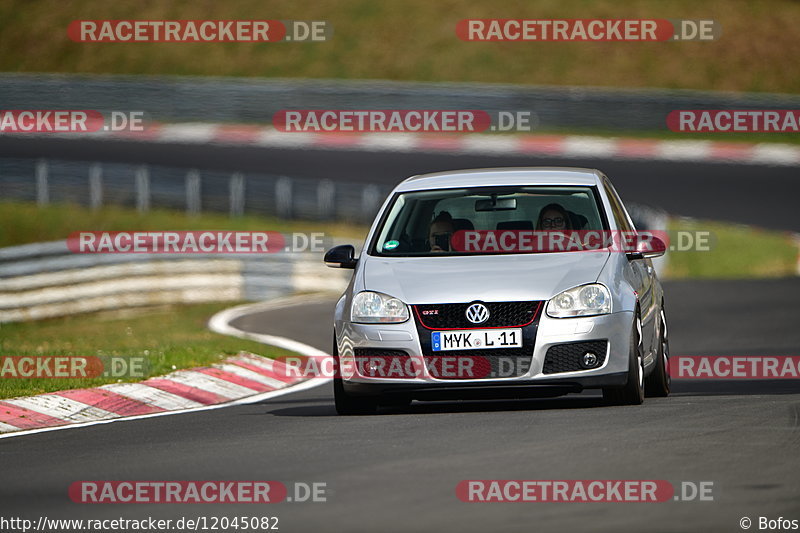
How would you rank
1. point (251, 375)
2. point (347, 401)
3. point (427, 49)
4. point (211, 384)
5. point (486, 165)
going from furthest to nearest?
point (427, 49) → point (486, 165) → point (251, 375) → point (211, 384) → point (347, 401)

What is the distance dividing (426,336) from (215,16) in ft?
116

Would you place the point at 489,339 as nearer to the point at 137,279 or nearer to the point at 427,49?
the point at 137,279

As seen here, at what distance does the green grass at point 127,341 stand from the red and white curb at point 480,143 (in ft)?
45.6

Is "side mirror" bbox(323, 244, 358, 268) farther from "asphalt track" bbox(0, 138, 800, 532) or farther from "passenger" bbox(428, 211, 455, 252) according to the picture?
"asphalt track" bbox(0, 138, 800, 532)

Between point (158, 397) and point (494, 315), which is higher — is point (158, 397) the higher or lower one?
the lower one

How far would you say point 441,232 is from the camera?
1059 centimetres

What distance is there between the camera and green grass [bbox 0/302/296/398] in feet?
38.8

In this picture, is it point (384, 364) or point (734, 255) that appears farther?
point (734, 255)

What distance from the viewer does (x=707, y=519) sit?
619 centimetres

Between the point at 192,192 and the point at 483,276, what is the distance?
17583mm

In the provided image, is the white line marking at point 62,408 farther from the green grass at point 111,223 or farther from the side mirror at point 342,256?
the green grass at point 111,223

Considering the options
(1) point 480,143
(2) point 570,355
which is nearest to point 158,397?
(2) point 570,355

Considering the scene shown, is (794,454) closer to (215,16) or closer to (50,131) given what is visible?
(50,131)

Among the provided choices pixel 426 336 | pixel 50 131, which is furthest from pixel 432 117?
pixel 426 336
